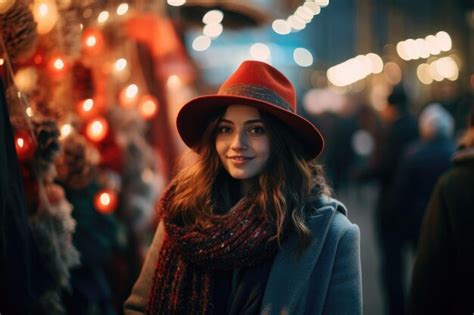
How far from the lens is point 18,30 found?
9.92ft

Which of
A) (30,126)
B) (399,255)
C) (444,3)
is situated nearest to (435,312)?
(30,126)

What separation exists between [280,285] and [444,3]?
2261 cm

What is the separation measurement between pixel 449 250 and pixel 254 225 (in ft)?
4.36

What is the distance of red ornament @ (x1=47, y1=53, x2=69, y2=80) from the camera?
3.70m

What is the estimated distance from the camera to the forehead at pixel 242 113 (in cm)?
280

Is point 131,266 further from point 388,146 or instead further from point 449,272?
point 388,146

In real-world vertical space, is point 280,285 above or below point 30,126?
below

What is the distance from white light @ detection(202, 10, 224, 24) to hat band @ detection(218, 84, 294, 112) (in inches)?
133

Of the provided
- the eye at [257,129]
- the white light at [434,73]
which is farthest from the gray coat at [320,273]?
the white light at [434,73]

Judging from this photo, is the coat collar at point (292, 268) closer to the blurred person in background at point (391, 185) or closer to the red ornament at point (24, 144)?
the red ornament at point (24, 144)

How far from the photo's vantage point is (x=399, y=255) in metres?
6.36

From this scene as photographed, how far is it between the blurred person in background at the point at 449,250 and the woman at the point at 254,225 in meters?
0.86

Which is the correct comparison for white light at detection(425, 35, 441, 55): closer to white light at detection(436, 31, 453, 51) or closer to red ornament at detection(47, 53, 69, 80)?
white light at detection(436, 31, 453, 51)

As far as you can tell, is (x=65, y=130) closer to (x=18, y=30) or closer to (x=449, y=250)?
(x=18, y=30)
